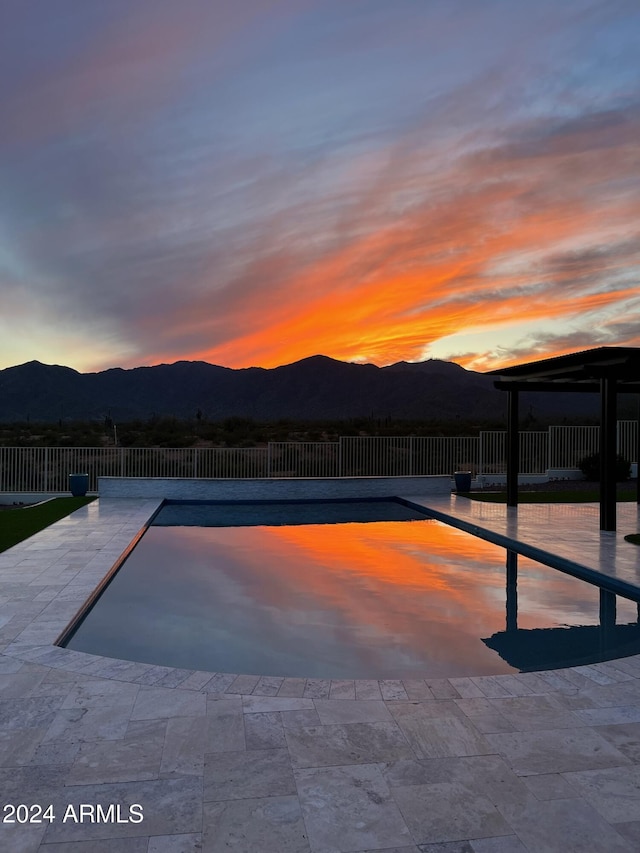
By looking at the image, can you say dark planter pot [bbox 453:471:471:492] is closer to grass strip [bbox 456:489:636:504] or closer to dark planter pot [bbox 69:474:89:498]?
grass strip [bbox 456:489:636:504]

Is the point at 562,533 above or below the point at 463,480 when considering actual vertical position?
below

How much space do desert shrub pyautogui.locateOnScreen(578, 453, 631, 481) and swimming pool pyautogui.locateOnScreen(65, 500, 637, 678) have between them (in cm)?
897

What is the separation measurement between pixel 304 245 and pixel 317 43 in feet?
18.5

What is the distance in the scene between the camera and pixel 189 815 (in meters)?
2.88

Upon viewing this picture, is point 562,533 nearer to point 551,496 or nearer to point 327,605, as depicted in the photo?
point 327,605

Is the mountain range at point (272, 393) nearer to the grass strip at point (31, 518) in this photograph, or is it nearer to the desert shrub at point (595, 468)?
the desert shrub at point (595, 468)

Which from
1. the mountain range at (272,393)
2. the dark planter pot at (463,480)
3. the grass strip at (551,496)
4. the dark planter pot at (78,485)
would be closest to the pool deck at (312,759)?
the grass strip at (551,496)

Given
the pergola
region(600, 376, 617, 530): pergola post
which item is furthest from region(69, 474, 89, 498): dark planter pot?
region(600, 376, 617, 530): pergola post

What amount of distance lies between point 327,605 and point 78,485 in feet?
34.4

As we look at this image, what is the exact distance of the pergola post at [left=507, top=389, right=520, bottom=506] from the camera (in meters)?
14.2

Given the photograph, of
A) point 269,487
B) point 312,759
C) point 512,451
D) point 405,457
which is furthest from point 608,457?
point 405,457

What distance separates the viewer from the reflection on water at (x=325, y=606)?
5.80m

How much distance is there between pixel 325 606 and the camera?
755cm

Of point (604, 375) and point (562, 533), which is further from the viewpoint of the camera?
point (604, 375)
